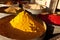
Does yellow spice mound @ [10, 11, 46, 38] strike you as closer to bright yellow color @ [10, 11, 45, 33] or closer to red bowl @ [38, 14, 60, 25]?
bright yellow color @ [10, 11, 45, 33]

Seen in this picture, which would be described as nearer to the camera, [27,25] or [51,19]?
[27,25]

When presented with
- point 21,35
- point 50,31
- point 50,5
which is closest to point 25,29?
point 21,35

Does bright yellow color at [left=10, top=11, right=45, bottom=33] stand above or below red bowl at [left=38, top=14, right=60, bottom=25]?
above

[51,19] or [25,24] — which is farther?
[51,19]

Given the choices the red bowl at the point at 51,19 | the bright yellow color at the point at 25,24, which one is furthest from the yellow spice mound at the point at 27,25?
the red bowl at the point at 51,19

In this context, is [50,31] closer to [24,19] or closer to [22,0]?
[24,19]

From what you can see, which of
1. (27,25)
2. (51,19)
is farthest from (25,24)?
(51,19)

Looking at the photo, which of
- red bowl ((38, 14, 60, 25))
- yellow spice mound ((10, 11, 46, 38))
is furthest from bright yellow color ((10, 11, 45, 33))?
red bowl ((38, 14, 60, 25))

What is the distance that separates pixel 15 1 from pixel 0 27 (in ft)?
1.67

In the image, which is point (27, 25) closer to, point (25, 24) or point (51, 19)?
point (25, 24)

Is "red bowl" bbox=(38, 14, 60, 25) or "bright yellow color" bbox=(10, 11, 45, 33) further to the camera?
"red bowl" bbox=(38, 14, 60, 25)

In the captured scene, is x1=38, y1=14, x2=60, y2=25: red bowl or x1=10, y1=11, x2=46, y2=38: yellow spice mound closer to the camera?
x1=10, y1=11, x2=46, y2=38: yellow spice mound

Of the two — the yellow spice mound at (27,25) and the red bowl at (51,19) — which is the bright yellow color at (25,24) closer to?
the yellow spice mound at (27,25)

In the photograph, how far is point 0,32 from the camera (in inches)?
24.6
